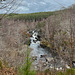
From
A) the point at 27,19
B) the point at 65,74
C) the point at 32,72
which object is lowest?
the point at 27,19

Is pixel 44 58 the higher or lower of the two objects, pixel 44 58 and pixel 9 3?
the lower

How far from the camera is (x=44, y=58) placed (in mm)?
24234

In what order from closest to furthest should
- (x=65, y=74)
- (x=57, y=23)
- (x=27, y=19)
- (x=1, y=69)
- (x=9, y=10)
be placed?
1. (x=9, y=10)
2. (x=65, y=74)
3. (x=1, y=69)
4. (x=57, y=23)
5. (x=27, y=19)

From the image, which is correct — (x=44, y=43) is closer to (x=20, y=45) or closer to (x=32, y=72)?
(x=20, y=45)

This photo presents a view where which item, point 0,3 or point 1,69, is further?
point 1,69

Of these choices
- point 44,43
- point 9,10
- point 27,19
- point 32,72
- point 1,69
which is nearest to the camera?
point 32,72

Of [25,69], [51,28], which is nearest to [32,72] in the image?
[25,69]

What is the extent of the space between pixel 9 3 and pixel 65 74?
294 cm

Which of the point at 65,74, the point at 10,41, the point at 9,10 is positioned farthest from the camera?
the point at 10,41

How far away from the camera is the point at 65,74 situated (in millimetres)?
4906

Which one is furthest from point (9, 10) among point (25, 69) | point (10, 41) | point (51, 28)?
point (51, 28)

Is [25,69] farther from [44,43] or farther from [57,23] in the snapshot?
[57,23]

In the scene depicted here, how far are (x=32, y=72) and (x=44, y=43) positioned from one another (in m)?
31.4

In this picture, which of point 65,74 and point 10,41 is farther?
point 10,41
